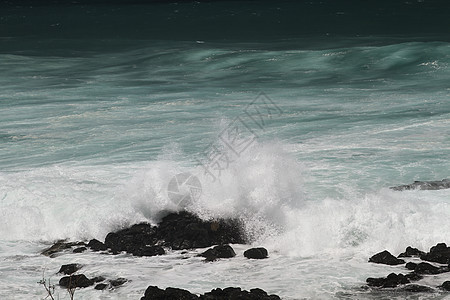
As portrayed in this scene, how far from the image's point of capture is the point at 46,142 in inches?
973

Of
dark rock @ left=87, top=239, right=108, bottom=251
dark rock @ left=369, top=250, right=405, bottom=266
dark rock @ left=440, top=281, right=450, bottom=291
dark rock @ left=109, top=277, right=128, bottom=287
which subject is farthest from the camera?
dark rock @ left=87, top=239, right=108, bottom=251

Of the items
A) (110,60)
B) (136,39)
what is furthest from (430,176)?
(136,39)

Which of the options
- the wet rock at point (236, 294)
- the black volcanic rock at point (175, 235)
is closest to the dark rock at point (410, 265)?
the wet rock at point (236, 294)

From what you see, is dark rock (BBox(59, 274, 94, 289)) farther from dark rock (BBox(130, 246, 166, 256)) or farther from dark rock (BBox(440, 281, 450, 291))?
dark rock (BBox(440, 281, 450, 291))

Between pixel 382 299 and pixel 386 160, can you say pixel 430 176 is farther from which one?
pixel 382 299

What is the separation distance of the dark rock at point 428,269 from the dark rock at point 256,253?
8.26 feet

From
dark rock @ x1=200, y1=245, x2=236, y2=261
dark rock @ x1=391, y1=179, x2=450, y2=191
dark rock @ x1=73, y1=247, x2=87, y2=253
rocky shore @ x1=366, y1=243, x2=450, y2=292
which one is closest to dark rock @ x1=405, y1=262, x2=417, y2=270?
rocky shore @ x1=366, y1=243, x2=450, y2=292

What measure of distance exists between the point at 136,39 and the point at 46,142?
32.7 metres

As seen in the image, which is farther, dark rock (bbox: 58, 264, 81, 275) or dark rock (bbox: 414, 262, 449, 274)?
dark rock (bbox: 58, 264, 81, 275)

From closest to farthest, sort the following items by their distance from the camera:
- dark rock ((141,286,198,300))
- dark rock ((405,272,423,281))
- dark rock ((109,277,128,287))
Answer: dark rock ((141,286,198,300))
dark rock ((405,272,423,281))
dark rock ((109,277,128,287))

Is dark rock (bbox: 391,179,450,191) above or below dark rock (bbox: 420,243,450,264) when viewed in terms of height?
below

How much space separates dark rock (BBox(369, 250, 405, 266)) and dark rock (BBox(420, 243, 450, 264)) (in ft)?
1.29

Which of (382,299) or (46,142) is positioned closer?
(382,299)

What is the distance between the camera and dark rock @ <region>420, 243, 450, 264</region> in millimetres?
12836
